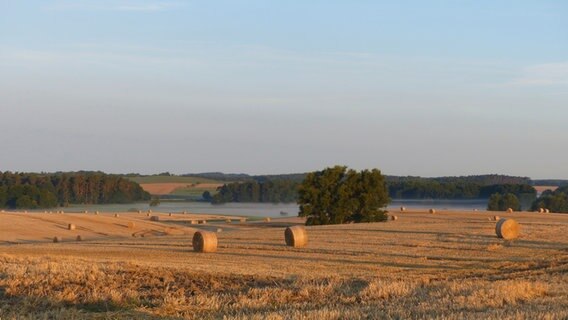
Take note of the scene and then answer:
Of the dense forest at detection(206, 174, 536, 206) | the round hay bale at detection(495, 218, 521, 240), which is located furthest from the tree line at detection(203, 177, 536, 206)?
the round hay bale at detection(495, 218, 521, 240)

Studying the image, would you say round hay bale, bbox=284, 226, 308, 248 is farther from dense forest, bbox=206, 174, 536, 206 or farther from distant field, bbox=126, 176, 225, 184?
distant field, bbox=126, 176, 225, 184

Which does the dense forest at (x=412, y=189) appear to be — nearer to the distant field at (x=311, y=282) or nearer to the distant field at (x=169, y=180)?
the distant field at (x=169, y=180)

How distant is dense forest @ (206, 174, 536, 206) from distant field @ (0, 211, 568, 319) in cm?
8567

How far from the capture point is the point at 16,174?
408ft

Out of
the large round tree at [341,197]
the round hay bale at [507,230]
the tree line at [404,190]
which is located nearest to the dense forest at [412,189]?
the tree line at [404,190]

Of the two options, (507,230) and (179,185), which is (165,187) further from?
(507,230)

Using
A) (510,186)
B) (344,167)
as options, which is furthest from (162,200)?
(344,167)

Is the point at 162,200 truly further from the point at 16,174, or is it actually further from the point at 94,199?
the point at 16,174

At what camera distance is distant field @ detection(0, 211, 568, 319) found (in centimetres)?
1184

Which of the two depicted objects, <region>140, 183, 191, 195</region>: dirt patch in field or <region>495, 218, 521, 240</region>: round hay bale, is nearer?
<region>495, 218, 521, 240</region>: round hay bale

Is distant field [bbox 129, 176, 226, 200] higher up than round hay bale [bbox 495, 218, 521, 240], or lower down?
higher up

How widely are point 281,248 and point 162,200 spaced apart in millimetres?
95304

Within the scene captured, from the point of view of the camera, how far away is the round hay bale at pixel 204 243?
31.7m

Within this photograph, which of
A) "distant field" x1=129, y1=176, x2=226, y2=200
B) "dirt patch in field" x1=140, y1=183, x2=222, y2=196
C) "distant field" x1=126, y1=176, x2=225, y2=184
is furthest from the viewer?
"distant field" x1=126, y1=176, x2=225, y2=184
